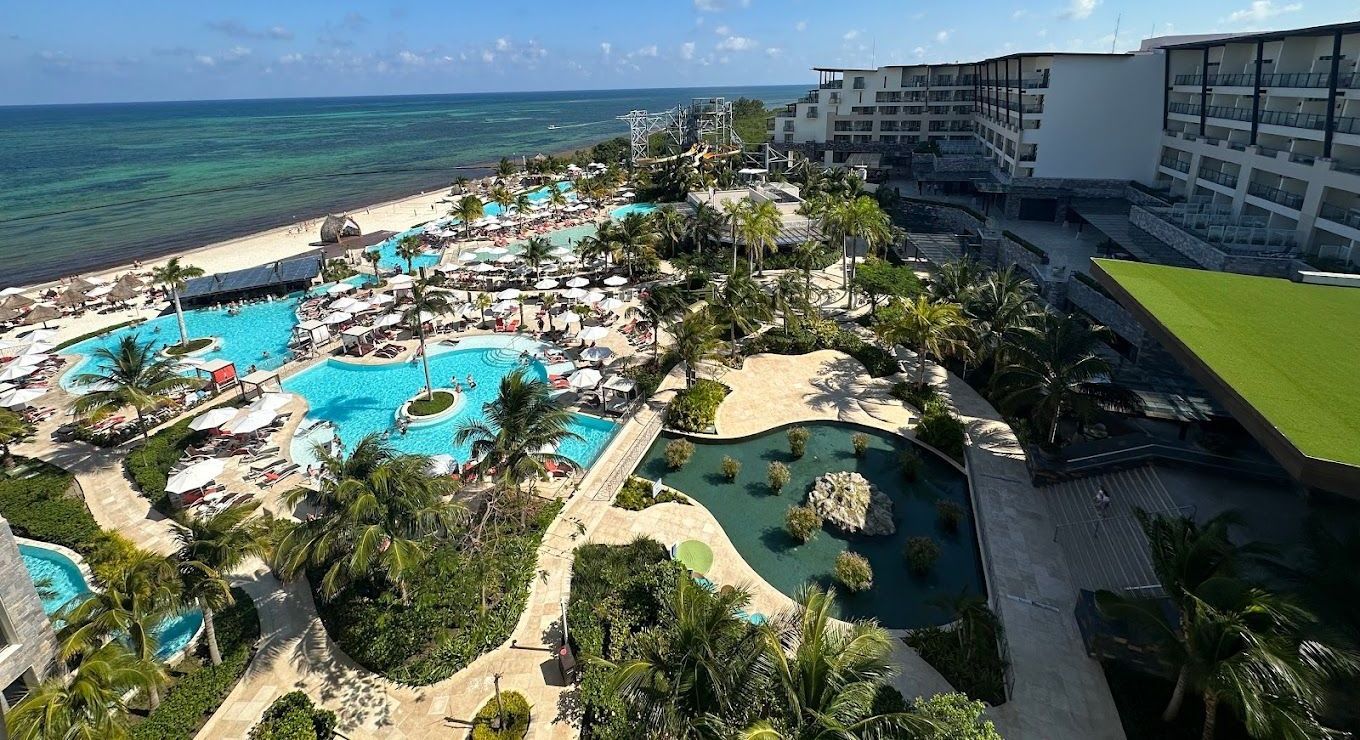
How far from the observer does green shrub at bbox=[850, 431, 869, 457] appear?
2808cm

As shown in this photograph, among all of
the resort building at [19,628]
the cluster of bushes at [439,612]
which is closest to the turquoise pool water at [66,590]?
the resort building at [19,628]

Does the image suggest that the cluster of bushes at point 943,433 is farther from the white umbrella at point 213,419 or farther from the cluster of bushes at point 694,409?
the white umbrella at point 213,419

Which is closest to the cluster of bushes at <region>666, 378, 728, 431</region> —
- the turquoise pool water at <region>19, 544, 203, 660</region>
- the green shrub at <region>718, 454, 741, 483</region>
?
the green shrub at <region>718, 454, 741, 483</region>

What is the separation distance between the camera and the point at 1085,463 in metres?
23.9

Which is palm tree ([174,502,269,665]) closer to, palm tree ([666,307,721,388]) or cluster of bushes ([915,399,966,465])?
palm tree ([666,307,721,388])

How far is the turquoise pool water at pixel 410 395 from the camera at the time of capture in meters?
29.3

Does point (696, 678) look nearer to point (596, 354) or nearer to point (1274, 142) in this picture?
point (596, 354)

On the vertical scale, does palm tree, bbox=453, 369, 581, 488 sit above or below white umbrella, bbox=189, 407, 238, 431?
above

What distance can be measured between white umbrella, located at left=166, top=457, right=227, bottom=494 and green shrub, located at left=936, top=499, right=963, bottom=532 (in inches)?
1132

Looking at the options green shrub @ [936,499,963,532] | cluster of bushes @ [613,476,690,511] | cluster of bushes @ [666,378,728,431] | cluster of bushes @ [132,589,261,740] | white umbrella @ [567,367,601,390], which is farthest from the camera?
white umbrella @ [567,367,601,390]

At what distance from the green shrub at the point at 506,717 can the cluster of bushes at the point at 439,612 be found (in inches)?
77.3

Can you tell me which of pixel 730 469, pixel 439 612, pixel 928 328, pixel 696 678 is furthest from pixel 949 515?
pixel 439 612

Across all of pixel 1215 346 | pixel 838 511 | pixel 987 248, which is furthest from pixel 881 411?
pixel 987 248

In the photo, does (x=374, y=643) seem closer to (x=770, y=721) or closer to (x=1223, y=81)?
(x=770, y=721)
